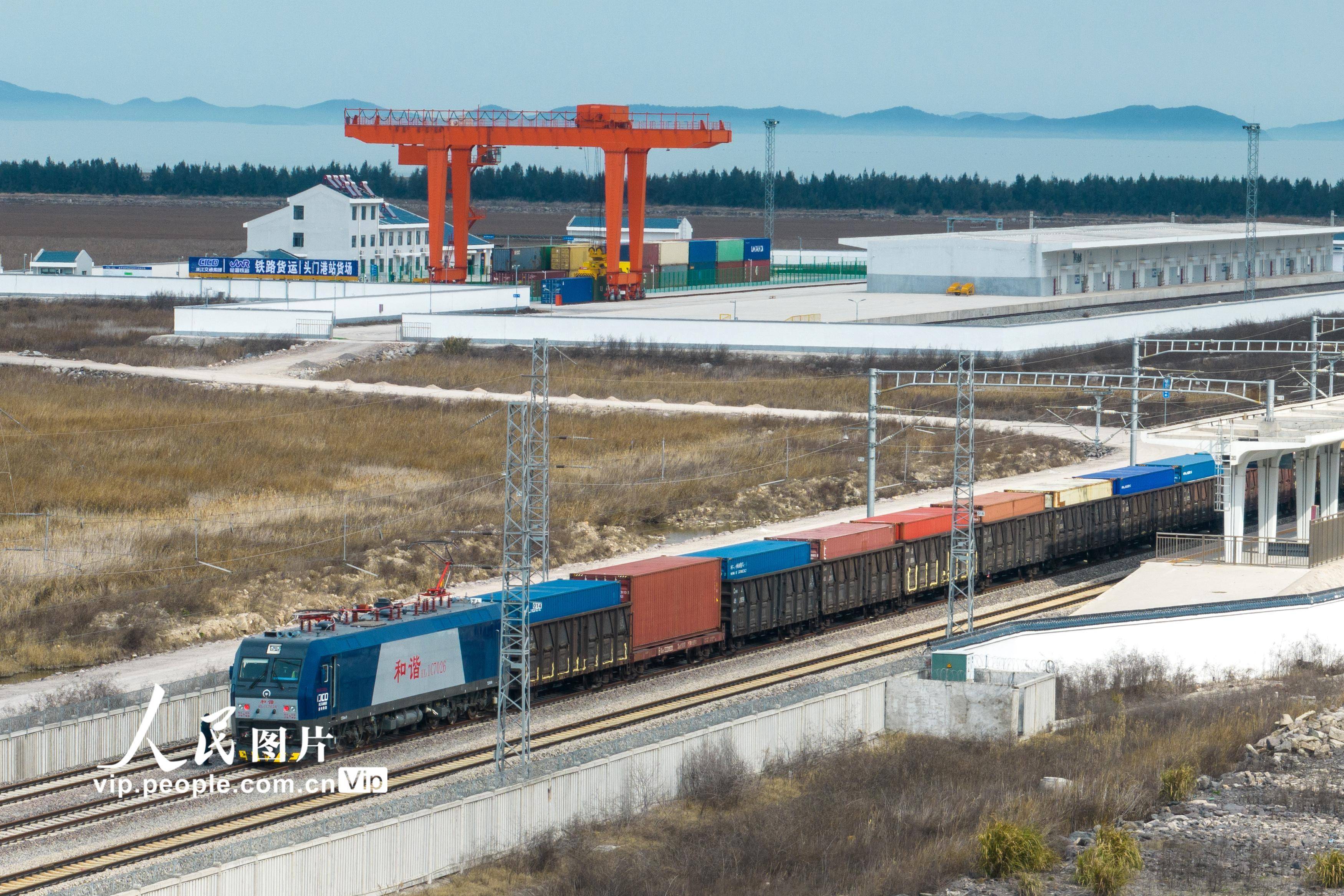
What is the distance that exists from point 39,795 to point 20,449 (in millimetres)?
35159

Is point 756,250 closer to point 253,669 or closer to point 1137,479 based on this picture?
point 1137,479

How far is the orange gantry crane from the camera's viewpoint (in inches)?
4397

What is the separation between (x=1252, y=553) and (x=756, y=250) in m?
98.9

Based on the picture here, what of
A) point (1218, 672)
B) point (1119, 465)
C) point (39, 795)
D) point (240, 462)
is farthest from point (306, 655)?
point (1119, 465)

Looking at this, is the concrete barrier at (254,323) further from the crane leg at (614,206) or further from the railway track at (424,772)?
the railway track at (424,772)

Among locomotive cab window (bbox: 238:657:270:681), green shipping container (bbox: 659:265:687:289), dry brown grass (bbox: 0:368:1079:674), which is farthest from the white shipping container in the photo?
locomotive cab window (bbox: 238:657:270:681)

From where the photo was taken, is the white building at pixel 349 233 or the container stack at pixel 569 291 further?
the white building at pixel 349 233

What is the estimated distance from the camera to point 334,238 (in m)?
126

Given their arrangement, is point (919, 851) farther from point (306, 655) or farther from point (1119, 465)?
point (1119, 465)

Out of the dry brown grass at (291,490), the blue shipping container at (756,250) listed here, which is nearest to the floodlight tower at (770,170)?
the blue shipping container at (756,250)

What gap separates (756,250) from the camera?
143 m

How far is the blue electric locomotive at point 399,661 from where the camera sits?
30.9 metres

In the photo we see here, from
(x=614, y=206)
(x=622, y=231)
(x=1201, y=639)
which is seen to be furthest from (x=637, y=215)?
(x=1201, y=639)

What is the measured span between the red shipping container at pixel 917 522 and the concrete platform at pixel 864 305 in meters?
45.8
